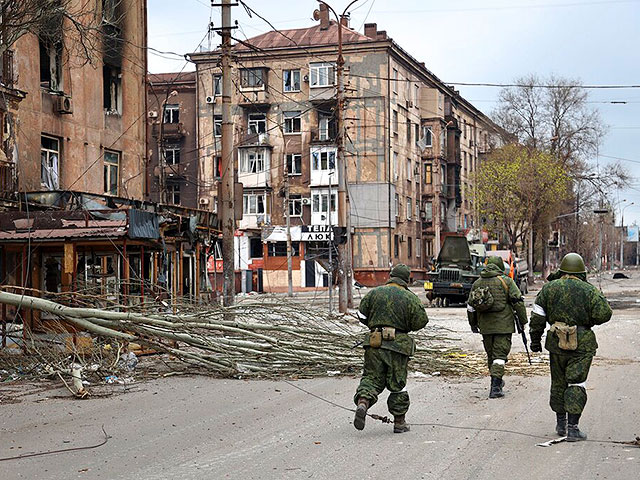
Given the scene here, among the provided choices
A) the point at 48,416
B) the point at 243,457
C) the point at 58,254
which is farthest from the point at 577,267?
the point at 58,254

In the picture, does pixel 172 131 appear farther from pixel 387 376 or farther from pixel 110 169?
pixel 387 376

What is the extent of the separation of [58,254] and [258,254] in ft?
135

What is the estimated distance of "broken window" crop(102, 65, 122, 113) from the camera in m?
25.8

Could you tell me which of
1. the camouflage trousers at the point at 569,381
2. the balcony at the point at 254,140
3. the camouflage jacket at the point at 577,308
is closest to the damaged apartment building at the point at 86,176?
the camouflage jacket at the point at 577,308

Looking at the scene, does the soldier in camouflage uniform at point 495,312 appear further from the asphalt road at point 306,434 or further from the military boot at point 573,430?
the military boot at point 573,430

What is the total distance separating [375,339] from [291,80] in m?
51.4

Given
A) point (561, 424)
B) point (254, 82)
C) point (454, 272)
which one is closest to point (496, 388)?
point (561, 424)

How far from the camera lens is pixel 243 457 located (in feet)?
25.1

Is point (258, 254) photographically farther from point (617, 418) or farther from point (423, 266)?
point (617, 418)

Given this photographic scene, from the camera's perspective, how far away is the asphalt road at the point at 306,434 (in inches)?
279

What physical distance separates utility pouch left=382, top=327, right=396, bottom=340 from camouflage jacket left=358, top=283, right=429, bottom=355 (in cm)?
4

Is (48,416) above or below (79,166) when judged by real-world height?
below

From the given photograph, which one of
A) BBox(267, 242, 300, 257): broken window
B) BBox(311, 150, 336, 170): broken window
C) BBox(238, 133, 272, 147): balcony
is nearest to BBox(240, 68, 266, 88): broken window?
BBox(238, 133, 272, 147): balcony

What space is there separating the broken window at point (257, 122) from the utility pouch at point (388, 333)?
50.7 m
